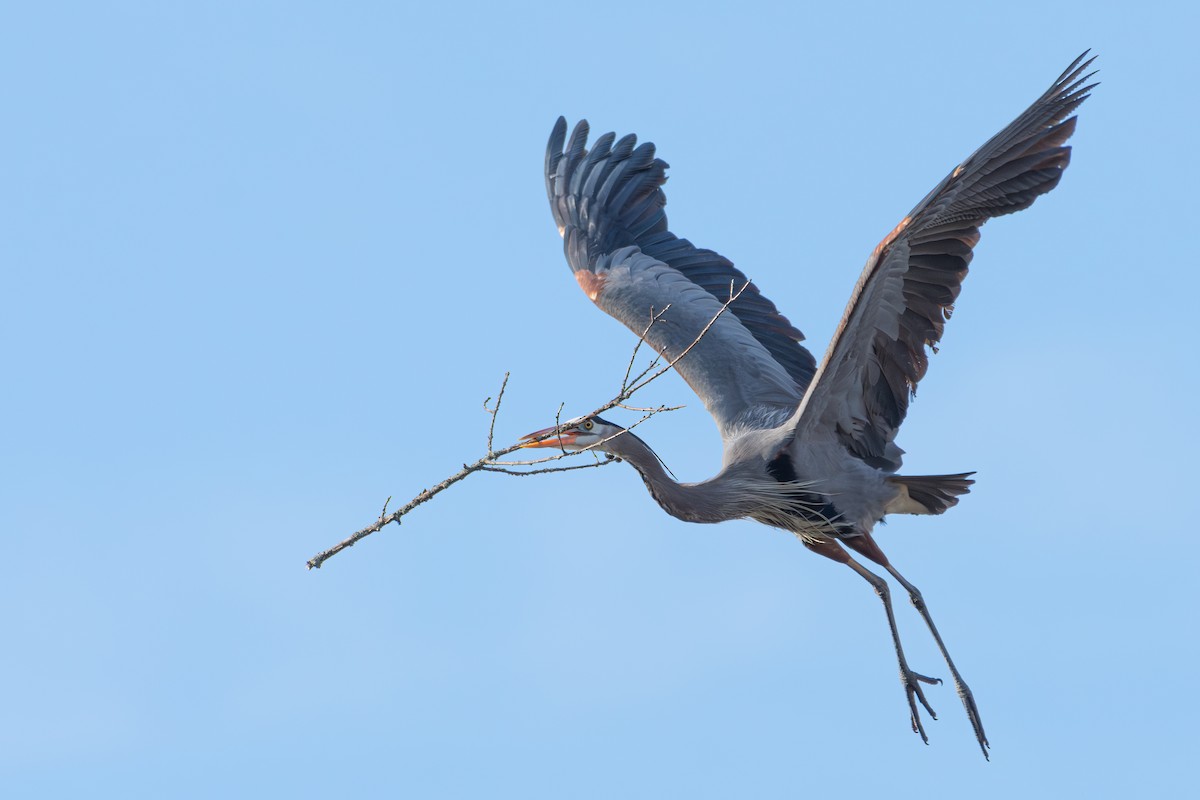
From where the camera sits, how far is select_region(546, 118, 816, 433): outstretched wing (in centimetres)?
1222

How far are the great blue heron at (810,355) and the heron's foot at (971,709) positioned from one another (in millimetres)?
13

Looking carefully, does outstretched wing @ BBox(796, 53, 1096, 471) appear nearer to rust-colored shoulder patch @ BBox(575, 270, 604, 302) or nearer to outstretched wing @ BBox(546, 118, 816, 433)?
outstretched wing @ BBox(546, 118, 816, 433)

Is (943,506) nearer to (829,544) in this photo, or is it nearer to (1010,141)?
(829,544)

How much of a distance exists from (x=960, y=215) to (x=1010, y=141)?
1.63 ft

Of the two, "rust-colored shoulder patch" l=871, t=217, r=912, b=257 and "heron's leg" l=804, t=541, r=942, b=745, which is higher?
"rust-colored shoulder patch" l=871, t=217, r=912, b=257

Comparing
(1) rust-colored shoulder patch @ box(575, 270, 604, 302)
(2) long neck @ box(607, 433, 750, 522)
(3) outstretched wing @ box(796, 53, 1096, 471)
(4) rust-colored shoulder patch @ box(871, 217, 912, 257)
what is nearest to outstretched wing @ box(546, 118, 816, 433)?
(1) rust-colored shoulder patch @ box(575, 270, 604, 302)

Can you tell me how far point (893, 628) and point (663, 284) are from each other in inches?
130

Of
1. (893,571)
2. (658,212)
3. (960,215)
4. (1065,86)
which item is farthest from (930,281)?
(658,212)

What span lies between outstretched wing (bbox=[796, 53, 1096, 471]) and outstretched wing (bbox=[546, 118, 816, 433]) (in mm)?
1069

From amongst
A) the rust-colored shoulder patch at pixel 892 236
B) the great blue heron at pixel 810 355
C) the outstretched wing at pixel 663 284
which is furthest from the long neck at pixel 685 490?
the rust-colored shoulder patch at pixel 892 236

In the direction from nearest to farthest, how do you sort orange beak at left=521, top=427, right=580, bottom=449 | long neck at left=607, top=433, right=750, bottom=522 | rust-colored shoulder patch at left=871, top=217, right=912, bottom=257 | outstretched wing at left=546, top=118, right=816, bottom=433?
rust-colored shoulder patch at left=871, top=217, right=912, bottom=257 < orange beak at left=521, top=427, right=580, bottom=449 < long neck at left=607, top=433, right=750, bottom=522 < outstretched wing at left=546, top=118, right=816, bottom=433

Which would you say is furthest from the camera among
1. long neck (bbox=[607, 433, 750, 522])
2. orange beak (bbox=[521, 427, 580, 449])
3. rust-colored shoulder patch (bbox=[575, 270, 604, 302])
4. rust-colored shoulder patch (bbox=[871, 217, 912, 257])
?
rust-colored shoulder patch (bbox=[575, 270, 604, 302])

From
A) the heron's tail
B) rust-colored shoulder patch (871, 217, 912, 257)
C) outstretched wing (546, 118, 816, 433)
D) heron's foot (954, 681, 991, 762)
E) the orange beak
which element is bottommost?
heron's foot (954, 681, 991, 762)

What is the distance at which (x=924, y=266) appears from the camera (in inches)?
412
